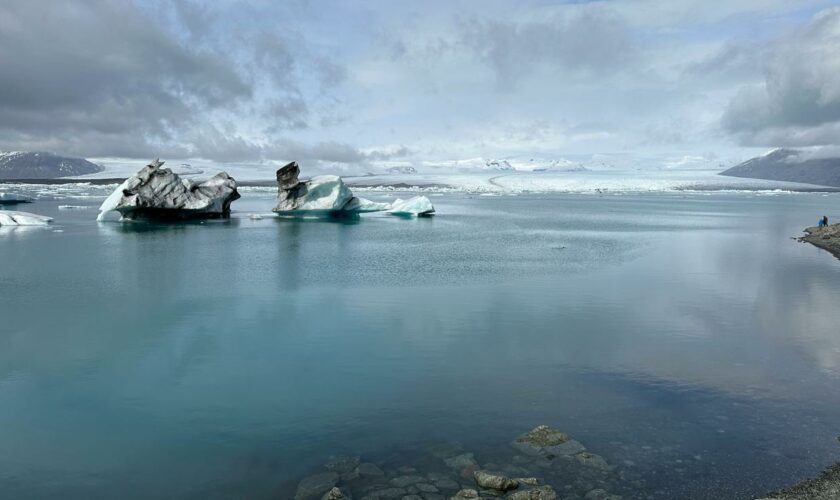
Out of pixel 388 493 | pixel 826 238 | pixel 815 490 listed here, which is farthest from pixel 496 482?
pixel 826 238

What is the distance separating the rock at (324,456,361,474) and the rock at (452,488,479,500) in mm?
953

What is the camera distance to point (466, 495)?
448cm

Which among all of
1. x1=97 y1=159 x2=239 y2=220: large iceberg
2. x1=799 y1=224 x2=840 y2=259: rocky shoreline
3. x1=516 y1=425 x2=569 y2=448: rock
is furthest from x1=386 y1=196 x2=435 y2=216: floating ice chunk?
x1=516 y1=425 x2=569 y2=448: rock

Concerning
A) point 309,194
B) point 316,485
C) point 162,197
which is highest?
point 309,194

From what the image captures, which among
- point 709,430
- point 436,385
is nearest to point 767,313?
point 709,430

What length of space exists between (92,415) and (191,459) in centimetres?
154

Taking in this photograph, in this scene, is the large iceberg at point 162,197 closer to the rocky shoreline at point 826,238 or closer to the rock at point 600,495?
the rocky shoreline at point 826,238

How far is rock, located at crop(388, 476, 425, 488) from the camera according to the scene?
4707 millimetres

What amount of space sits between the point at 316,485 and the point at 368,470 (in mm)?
439

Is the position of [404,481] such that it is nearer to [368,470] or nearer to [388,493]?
[388,493]

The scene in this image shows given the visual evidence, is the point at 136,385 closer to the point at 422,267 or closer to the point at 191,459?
the point at 191,459

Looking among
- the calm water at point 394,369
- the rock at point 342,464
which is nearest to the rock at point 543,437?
the calm water at point 394,369

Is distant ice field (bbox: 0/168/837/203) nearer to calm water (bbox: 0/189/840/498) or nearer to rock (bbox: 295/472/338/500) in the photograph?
calm water (bbox: 0/189/840/498)

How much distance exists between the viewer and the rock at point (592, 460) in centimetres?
495
